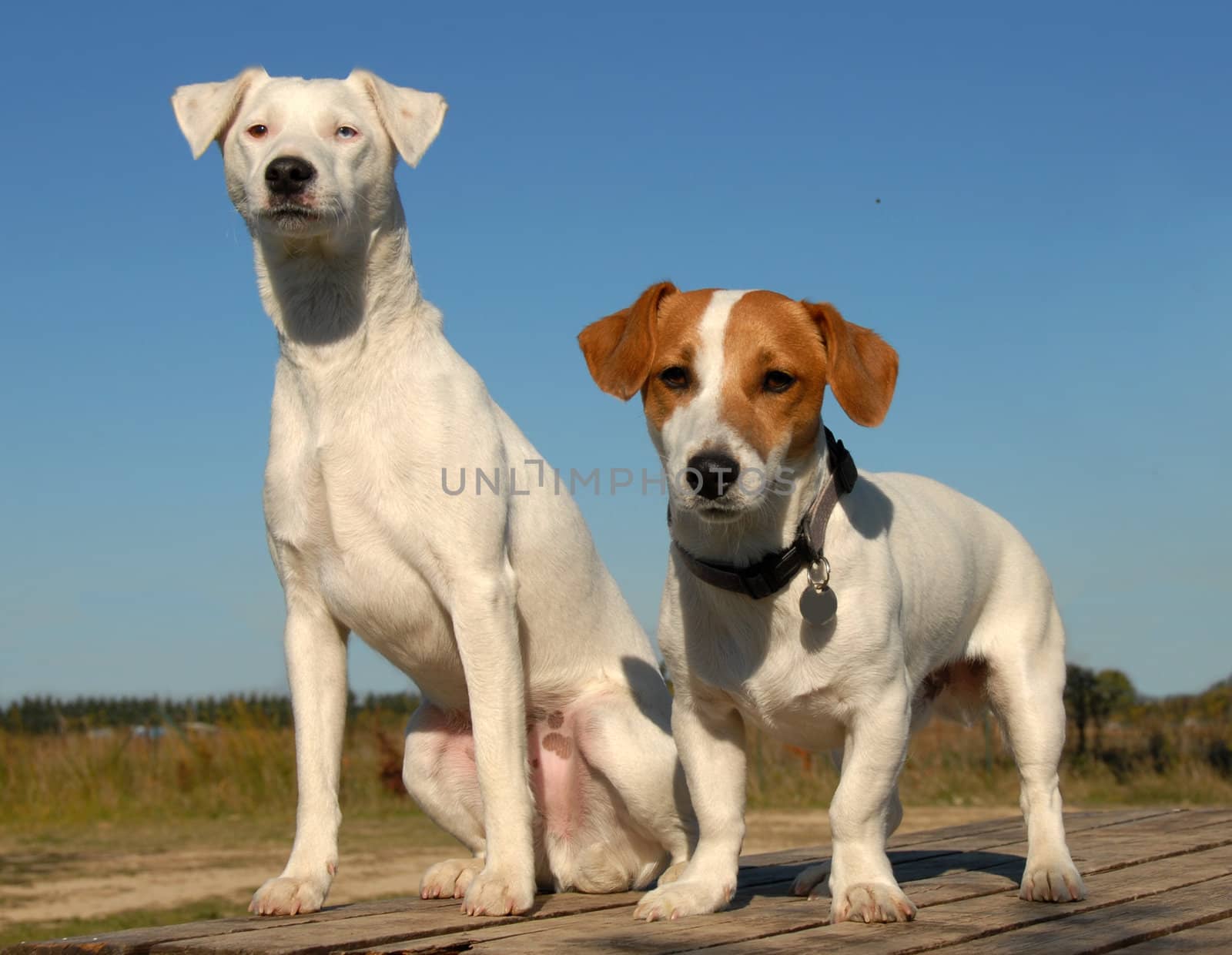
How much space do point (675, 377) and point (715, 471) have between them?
0.51m

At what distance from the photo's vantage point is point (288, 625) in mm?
4398

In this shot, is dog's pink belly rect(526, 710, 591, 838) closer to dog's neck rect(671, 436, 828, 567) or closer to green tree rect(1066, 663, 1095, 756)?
dog's neck rect(671, 436, 828, 567)

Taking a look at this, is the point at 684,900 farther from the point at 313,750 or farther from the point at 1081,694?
the point at 1081,694

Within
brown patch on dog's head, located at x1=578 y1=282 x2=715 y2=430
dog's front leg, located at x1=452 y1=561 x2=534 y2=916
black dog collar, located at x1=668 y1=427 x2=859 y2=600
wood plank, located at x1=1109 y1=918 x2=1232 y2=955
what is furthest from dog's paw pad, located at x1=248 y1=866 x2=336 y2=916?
wood plank, located at x1=1109 y1=918 x2=1232 y2=955

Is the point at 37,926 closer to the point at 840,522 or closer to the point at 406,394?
the point at 406,394

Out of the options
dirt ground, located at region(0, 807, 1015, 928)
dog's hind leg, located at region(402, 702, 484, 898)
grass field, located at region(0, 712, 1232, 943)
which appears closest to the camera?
dog's hind leg, located at region(402, 702, 484, 898)

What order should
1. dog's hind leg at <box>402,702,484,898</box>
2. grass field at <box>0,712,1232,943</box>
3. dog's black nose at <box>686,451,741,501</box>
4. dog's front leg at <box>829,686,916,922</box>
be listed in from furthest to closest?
grass field at <box>0,712,1232,943</box> → dog's hind leg at <box>402,702,484,898</box> → dog's front leg at <box>829,686,916,922</box> → dog's black nose at <box>686,451,741,501</box>

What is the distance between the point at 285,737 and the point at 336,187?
12.0 m

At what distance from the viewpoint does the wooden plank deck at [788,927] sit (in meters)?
3.30

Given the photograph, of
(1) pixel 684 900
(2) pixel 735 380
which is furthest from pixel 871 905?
(2) pixel 735 380

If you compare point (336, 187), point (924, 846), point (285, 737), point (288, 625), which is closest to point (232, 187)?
point (336, 187)

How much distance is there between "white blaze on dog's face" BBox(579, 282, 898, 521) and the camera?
3600mm

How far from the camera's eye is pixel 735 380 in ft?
12.5

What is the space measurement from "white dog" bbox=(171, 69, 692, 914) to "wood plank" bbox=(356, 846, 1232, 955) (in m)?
0.36
